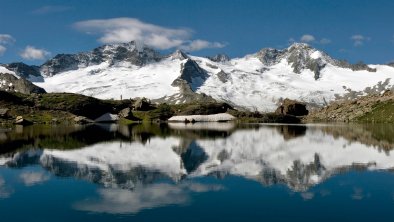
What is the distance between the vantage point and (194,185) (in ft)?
231

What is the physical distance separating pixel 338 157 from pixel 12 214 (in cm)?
7460

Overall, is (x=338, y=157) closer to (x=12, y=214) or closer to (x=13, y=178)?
(x=13, y=178)

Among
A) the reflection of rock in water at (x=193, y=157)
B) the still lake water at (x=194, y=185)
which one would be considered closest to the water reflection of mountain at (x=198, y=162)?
the reflection of rock in water at (x=193, y=157)

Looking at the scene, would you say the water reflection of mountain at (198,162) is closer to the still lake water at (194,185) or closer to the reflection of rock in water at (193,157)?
the reflection of rock in water at (193,157)

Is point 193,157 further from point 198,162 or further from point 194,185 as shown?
point 194,185

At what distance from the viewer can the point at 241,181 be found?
74.8 m

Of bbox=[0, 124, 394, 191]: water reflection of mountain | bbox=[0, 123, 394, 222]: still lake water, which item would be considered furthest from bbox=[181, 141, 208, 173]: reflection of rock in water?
bbox=[0, 123, 394, 222]: still lake water

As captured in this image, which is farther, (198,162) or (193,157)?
(193,157)

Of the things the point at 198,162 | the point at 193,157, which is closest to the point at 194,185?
the point at 198,162

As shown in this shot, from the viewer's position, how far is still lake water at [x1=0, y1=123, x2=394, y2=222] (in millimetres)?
52906

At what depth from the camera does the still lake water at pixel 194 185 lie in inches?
2083

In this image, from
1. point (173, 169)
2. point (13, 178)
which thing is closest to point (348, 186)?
point (173, 169)

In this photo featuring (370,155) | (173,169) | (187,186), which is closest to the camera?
(187,186)

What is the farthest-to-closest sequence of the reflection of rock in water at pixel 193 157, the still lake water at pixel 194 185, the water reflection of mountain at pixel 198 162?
the reflection of rock in water at pixel 193 157, the water reflection of mountain at pixel 198 162, the still lake water at pixel 194 185
